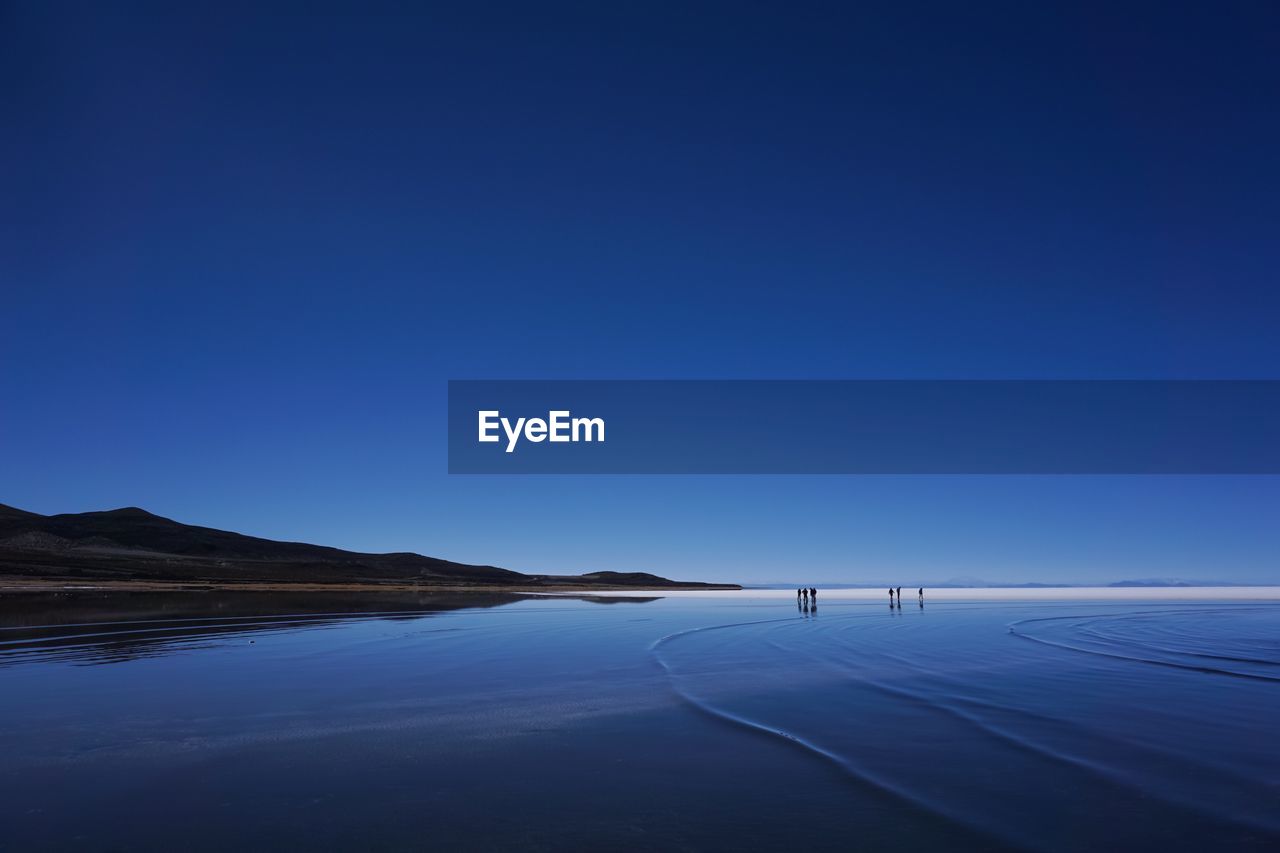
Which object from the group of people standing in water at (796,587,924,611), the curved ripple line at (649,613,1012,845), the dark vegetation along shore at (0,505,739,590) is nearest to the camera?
the curved ripple line at (649,613,1012,845)

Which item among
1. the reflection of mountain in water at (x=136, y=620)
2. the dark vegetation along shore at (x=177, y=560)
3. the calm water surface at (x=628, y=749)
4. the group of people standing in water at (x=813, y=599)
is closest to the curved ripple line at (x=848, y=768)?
the calm water surface at (x=628, y=749)

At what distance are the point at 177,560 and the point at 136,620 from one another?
8817cm

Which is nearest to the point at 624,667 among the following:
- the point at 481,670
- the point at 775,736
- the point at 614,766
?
the point at 481,670

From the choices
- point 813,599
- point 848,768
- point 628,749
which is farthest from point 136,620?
point 813,599

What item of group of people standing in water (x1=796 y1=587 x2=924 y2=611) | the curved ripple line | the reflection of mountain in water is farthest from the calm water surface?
group of people standing in water (x1=796 y1=587 x2=924 y2=611)

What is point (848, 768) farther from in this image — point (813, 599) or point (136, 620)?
point (813, 599)

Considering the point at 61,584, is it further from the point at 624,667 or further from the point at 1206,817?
the point at 1206,817

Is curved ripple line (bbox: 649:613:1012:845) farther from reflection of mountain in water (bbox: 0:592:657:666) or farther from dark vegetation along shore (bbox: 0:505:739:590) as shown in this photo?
dark vegetation along shore (bbox: 0:505:739:590)

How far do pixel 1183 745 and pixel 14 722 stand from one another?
2267cm

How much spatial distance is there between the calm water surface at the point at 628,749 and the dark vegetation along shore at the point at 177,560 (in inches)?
2384

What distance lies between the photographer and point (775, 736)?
13.9 meters

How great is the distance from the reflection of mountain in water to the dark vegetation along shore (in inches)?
583

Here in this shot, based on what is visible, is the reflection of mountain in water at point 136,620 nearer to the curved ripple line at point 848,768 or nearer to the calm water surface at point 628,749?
the calm water surface at point 628,749

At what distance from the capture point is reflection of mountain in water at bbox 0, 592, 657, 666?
2680cm
